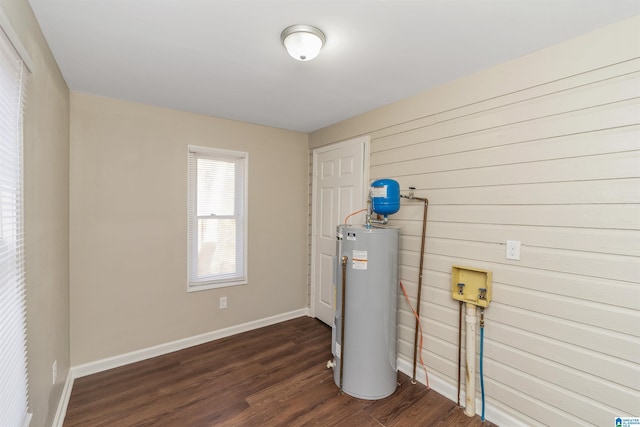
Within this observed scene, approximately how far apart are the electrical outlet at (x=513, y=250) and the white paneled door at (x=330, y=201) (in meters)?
1.40

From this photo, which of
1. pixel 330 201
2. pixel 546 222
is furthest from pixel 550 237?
pixel 330 201

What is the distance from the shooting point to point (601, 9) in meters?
1.44

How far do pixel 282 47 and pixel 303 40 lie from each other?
24 centimetres

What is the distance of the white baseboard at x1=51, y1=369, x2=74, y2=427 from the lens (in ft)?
6.24

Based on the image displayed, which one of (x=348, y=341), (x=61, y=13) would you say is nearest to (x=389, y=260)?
(x=348, y=341)

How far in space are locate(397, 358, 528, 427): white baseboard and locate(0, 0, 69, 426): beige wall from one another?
254 cm

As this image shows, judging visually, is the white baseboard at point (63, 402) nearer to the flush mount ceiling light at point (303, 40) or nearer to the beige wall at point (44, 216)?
the beige wall at point (44, 216)

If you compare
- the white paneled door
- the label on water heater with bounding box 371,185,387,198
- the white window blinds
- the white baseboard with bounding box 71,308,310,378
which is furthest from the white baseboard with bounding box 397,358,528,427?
the white window blinds

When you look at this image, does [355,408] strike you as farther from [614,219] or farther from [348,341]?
[614,219]

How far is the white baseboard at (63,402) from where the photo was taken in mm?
1903

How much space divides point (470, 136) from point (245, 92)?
1875mm

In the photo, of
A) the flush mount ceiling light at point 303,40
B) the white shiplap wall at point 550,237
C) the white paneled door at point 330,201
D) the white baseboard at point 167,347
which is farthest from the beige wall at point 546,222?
the white baseboard at point 167,347

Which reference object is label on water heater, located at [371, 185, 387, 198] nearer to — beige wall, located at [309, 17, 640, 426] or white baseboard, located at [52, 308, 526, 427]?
beige wall, located at [309, 17, 640, 426]

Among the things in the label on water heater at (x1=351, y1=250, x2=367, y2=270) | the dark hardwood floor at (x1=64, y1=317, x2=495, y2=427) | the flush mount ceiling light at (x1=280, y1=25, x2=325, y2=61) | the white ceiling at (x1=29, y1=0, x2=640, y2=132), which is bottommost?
the dark hardwood floor at (x1=64, y1=317, x2=495, y2=427)
